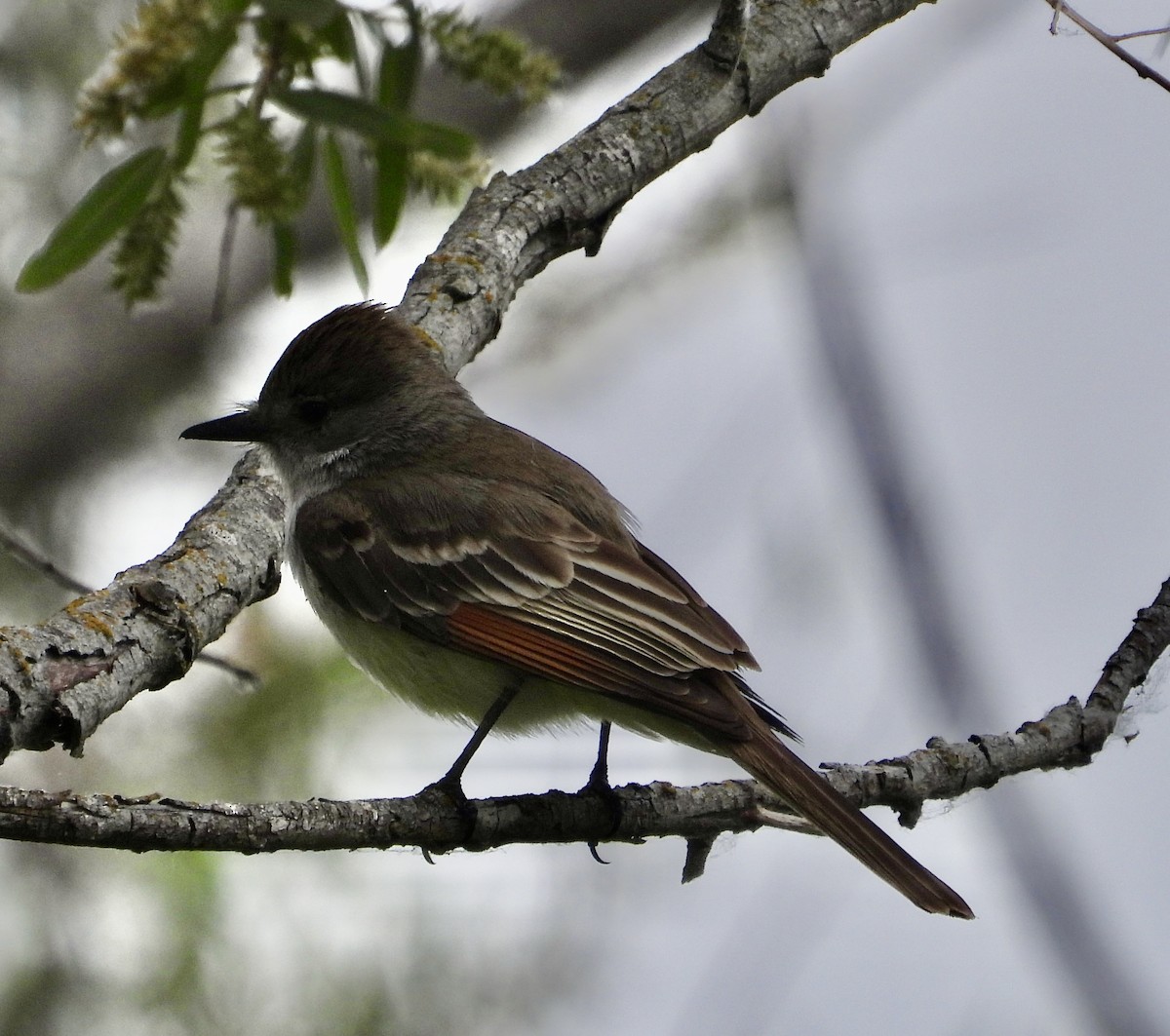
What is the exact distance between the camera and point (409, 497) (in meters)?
4.61

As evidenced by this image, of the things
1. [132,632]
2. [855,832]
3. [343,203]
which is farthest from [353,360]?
[855,832]

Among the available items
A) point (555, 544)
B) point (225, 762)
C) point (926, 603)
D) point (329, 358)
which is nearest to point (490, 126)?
point (329, 358)

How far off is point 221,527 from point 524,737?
1140mm

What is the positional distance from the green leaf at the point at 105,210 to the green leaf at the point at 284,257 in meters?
0.34

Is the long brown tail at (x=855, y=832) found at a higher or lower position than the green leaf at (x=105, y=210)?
lower

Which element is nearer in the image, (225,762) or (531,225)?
(531,225)

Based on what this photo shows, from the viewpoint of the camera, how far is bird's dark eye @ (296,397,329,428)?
512 centimetres

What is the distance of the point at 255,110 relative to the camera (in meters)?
2.81

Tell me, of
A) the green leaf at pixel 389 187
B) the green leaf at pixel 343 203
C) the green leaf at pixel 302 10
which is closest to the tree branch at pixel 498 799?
the green leaf at pixel 343 203

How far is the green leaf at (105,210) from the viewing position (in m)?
2.92

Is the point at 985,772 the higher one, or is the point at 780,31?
the point at 780,31

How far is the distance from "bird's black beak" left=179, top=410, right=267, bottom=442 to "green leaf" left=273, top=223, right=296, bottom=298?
1.69m

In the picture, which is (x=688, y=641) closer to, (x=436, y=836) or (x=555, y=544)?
(x=555, y=544)

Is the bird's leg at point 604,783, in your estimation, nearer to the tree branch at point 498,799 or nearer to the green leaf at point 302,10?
the tree branch at point 498,799
